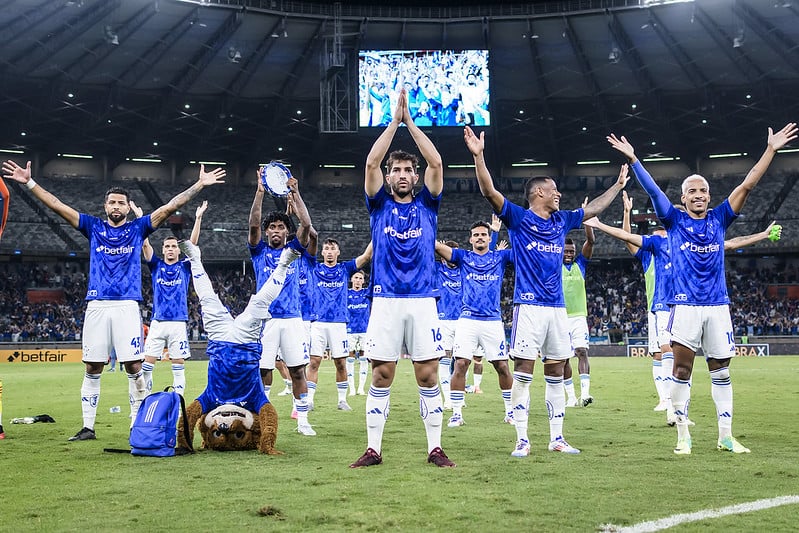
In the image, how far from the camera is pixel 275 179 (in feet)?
31.1

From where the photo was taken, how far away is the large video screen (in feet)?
125

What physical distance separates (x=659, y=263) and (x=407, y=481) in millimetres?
6434

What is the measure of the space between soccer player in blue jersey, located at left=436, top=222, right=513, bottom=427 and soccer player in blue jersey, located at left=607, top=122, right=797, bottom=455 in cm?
317

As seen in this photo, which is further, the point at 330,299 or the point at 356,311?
the point at 356,311

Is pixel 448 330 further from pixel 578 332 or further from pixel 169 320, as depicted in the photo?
pixel 169 320

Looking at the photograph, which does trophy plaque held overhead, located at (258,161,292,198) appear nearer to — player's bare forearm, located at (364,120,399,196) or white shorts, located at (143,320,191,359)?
player's bare forearm, located at (364,120,399,196)

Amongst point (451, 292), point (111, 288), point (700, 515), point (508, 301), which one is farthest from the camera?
point (508, 301)

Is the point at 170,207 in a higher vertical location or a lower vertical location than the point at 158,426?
higher

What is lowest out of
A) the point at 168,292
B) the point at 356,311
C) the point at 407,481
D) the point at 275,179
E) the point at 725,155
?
the point at 407,481

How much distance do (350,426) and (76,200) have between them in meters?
45.8

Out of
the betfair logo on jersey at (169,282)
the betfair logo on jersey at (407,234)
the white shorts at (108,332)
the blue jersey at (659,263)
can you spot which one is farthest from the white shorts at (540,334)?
the betfair logo on jersey at (169,282)

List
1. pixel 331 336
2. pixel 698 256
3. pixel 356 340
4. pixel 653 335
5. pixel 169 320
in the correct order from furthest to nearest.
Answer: pixel 356 340 < pixel 331 336 < pixel 169 320 < pixel 653 335 < pixel 698 256

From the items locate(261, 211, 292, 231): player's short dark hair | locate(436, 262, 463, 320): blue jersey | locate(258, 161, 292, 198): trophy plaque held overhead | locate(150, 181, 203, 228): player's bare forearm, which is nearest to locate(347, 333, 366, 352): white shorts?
locate(436, 262, 463, 320): blue jersey

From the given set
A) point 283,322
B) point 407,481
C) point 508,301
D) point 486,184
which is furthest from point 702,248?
point 508,301
